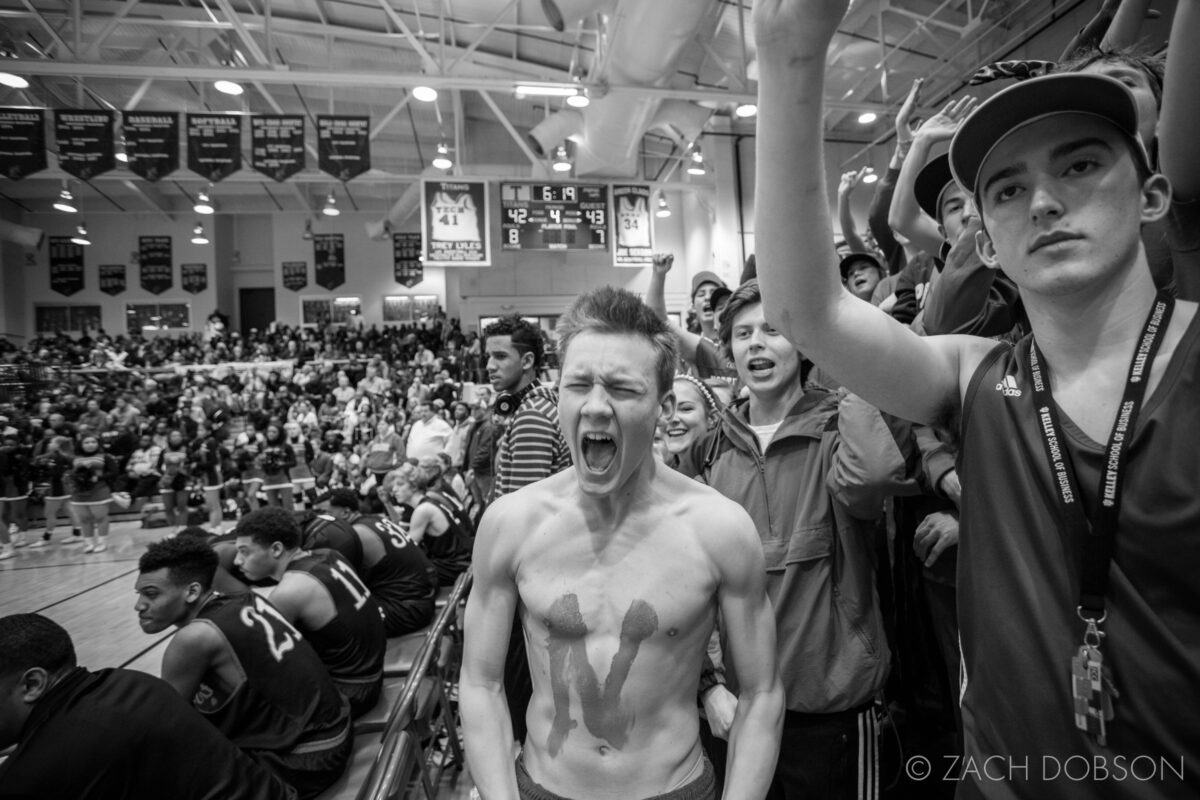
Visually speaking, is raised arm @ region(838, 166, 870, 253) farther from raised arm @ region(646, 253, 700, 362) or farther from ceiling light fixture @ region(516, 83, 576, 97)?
ceiling light fixture @ region(516, 83, 576, 97)

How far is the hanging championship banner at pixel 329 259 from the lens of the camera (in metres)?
24.5

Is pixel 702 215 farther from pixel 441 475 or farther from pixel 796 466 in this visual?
pixel 796 466

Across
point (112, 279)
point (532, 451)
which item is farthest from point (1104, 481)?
point (112, 279)

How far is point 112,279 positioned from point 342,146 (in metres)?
18.8

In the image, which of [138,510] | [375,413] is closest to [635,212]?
[375,413]

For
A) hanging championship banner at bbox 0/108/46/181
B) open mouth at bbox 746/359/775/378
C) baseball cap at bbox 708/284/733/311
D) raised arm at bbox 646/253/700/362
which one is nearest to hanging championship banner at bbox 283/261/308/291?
hanging championship banner at bbox 0/108/46/181

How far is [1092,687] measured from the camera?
822 mm

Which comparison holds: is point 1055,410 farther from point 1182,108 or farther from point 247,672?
point 247,672

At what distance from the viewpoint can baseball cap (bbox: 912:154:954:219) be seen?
1.47 meters

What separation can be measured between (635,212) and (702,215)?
17.5ft

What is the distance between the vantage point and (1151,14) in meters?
1.96

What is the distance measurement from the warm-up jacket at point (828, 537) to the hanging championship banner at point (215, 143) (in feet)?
38.6

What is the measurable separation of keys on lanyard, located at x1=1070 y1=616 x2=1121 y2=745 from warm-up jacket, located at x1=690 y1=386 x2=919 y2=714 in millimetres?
876

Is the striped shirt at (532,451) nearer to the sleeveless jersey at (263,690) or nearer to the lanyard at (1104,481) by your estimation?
the sleeveless jersey at (263,690)
